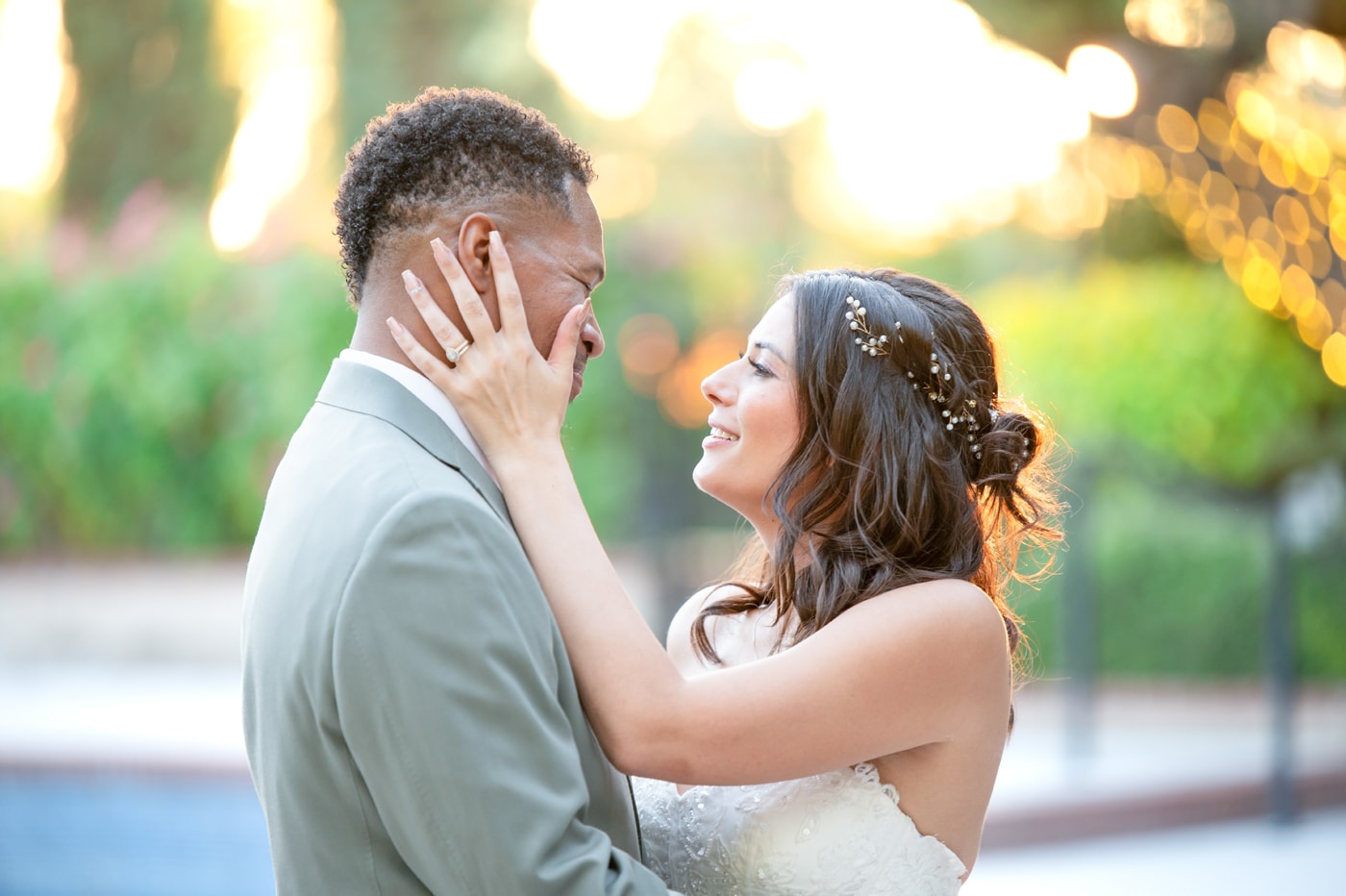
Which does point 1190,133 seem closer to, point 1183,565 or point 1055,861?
point 1055,861

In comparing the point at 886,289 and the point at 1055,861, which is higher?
the point at 886,289

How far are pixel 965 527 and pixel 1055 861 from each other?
16.5 ft

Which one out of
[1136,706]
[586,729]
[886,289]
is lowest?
[1136,706]

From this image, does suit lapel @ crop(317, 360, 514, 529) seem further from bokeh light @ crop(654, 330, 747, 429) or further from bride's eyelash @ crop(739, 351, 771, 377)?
bokeh light @ crop(654, 330, 747, 429)

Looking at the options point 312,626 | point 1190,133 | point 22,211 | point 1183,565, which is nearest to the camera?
point 312,626

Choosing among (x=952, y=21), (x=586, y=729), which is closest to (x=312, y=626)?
(x=586, y=729)

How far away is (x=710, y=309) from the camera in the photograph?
10.9m

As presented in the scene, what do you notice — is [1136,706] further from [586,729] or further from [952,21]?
[586,729]

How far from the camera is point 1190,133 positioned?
231 inches

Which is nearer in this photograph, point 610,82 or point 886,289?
point 886,289

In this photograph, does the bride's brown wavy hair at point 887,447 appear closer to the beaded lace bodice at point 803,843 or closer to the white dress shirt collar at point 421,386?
the beaded lace bodice at point 803,843

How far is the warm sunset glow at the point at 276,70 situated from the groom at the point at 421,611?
15.7 metres

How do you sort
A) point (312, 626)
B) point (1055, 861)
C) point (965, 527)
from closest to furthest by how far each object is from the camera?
1. point (312, 626)
2. point (965, 527)
3. point (1055, 861)

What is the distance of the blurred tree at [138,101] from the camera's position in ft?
54.8
